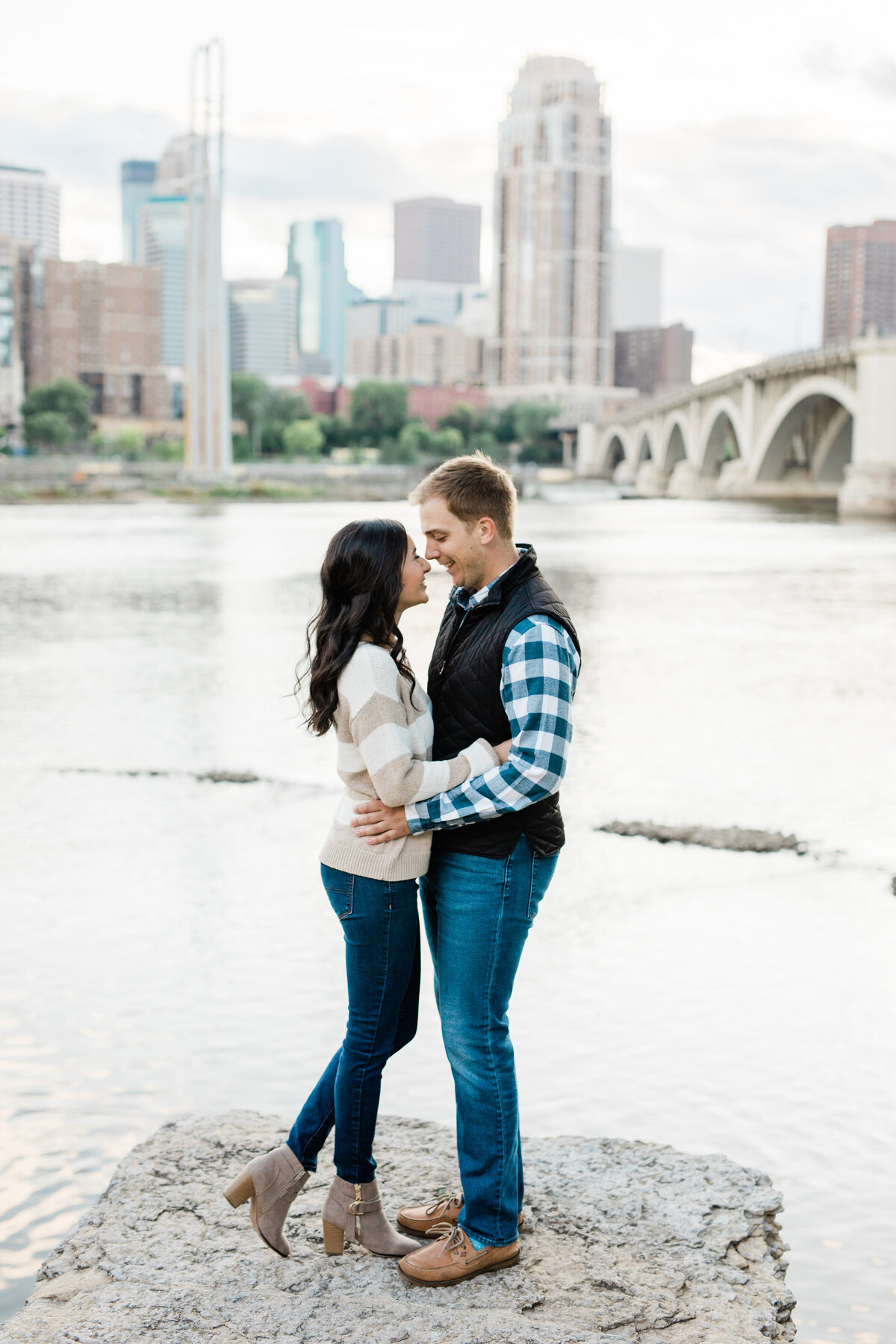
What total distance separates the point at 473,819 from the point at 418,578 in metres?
0.46

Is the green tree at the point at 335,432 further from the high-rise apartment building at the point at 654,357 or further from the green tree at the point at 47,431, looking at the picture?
the high-rise apartment building at the point at 654,357

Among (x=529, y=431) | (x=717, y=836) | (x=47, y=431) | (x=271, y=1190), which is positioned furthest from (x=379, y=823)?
(x=529, y=431)

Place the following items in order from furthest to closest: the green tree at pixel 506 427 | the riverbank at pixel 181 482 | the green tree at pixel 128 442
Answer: the green tree at pixel 506 427
the green tree at pixel 128 442
the riverbank at pixel 181 482

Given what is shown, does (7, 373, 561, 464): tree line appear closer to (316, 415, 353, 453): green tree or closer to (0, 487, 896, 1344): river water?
(316, 415, 353, 453): green tree

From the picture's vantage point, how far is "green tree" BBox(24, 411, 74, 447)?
9412cm

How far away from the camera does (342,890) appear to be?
2.71 metres

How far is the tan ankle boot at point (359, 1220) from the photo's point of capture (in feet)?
9.01

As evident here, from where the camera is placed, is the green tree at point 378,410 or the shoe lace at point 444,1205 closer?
the shoe lace at point 444,1205

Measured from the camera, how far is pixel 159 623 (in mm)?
15039

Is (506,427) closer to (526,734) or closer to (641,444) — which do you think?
(641,444)

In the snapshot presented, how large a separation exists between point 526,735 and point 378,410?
11199cm

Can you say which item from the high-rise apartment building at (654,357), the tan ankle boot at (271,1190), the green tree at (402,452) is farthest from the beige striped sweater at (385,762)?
the high-rise apartment building at (654,357)

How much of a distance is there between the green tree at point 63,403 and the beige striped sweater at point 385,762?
98.9m

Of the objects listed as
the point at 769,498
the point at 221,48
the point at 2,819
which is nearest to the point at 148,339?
the point at 221,48
